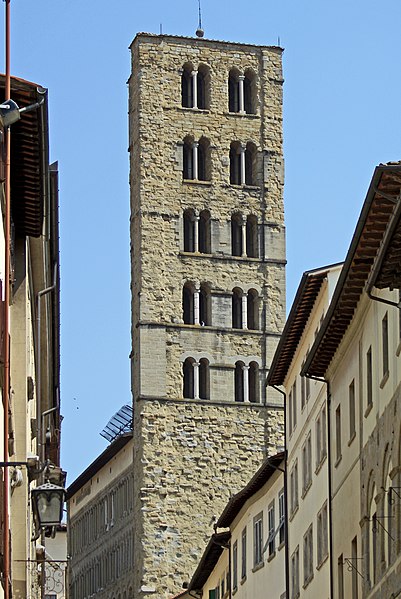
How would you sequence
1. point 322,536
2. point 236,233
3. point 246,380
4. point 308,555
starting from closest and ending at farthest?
point 322,536, point 308,555, point 246,380, point 236,233

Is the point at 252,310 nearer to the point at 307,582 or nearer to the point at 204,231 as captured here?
the point at 204,231

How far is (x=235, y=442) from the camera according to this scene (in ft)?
269

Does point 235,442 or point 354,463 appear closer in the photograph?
point 354,463

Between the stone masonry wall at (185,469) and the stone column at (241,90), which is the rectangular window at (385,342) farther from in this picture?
the stone column at (241,90)

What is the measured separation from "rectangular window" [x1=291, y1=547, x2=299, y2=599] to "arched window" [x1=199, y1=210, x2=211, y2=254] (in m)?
40.8

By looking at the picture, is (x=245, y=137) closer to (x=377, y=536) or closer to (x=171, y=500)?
(x=171, y=500)

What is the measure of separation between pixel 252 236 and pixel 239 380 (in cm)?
670

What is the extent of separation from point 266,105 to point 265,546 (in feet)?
134

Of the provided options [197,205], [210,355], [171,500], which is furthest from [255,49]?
[171,500]

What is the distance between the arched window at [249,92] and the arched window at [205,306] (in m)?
8.97

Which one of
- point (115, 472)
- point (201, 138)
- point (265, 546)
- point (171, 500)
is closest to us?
point (265, 546)

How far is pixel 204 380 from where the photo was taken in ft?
271

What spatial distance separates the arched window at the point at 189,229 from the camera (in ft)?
276

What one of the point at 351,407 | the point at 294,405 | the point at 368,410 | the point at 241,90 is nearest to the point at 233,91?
the point at 241,90
